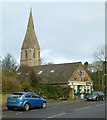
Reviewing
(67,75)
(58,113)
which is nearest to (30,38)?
(67,75)

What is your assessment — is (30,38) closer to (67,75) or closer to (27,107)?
(67,75)

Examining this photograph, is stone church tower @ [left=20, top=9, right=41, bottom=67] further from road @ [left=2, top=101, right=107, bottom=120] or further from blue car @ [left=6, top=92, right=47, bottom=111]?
road @ [left=2, top=101, right=107, bottom=120]

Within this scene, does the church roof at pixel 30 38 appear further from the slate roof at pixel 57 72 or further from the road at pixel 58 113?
the road at pixel 58 113

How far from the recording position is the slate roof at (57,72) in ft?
187

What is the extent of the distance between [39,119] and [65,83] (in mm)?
38196

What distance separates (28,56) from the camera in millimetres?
116625

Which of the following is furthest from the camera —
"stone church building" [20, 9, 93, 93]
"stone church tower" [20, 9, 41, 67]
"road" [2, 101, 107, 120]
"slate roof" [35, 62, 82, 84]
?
"stone church tower" [20, 9, 41, 67]

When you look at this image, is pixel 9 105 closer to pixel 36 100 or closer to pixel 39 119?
pixel 36 100

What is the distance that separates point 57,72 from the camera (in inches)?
2345

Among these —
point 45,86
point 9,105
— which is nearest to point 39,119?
point 9,105

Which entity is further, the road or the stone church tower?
the stone church tower

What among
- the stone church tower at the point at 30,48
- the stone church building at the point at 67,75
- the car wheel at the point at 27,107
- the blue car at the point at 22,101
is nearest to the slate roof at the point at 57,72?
the stone church building at the point at 67,75

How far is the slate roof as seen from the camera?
5700cm

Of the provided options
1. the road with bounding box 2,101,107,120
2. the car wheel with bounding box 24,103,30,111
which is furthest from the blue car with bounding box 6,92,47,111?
the road with bounding box 2,101,107,120
